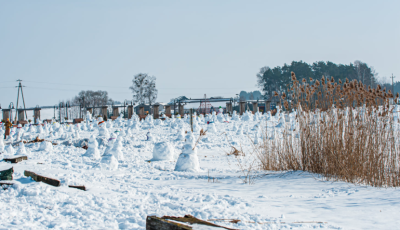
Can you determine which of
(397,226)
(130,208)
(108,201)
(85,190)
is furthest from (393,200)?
(85,190)

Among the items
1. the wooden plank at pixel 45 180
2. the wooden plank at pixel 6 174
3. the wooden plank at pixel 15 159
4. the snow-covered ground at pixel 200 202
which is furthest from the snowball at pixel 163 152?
the wooden plank at pixel 6 174

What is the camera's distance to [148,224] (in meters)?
2.51

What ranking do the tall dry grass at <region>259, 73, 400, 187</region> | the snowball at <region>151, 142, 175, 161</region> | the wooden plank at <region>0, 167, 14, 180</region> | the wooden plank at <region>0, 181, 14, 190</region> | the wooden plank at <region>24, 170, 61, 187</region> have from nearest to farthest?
1. the wooden plank at <region>0, 181, 14, 190</region>
2. the wooden plank at <region>24, 170, 61, 187</region>
3. the wooden plank at <region>0, 167, 14, 180</region>
4. the tall dry grass at <region>259, 73, 400, 187</region>
5. the snowball at <region>151, 142, 175, 161</region>

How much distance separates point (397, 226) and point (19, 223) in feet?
11.2

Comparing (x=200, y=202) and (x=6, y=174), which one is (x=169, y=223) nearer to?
(x=200, y=202)

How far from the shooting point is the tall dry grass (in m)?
4.44

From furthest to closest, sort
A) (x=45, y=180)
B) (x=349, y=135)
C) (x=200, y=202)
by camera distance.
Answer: (x=349, y=135), (x=45, y=180), (x=200, y=202)

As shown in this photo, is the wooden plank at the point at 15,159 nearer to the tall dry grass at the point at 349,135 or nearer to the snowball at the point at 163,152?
the snowball at the point at 163,152

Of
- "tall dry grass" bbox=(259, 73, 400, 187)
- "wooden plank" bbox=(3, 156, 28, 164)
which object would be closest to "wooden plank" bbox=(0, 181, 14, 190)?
"wooden plank" bbox=(3, 156, 28, 164)

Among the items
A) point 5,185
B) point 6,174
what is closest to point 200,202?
point 5,185

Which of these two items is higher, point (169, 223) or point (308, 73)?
point (308, 73)

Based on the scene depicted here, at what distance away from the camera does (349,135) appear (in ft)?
15.5

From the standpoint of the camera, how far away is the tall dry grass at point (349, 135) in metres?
4.44

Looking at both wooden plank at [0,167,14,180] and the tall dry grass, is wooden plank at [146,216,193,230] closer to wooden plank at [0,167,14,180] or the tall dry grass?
wooden plank at [0,167,14,180]
